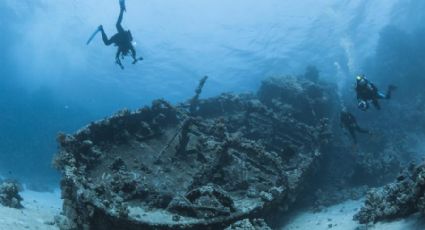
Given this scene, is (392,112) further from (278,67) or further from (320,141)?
(278,67)

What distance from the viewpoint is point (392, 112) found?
955 inches

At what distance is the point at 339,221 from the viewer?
1002 cm

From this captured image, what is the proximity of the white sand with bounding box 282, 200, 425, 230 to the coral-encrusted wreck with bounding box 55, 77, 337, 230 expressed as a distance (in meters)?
0.96

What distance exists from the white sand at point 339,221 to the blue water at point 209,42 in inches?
836

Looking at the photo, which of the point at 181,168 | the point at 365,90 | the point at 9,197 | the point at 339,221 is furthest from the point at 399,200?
the point at 9,197

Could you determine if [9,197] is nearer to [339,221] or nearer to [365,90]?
[339,221]

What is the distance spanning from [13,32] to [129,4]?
19084mm

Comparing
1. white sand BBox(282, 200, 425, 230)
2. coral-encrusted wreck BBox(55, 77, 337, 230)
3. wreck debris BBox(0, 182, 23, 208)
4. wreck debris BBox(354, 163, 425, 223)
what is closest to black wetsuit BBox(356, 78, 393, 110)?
wreck debris BBox(354, 163, 425, 223)

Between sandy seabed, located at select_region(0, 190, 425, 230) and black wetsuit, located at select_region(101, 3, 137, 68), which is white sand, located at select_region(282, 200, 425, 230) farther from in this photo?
black wetsuit, located at select_region(101, 3, 137, 68)

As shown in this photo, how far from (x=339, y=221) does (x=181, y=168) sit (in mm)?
5016

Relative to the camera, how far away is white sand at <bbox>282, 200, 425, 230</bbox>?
6.60 meters

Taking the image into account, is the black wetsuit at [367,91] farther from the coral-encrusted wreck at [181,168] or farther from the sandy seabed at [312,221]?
the sandy seabed at [312,221]

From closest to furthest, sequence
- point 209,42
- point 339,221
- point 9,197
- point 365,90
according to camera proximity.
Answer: point 365,90, point 339,221, point 9,197, point 209,42

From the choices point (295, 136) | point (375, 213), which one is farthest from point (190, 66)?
point (375, 213)
